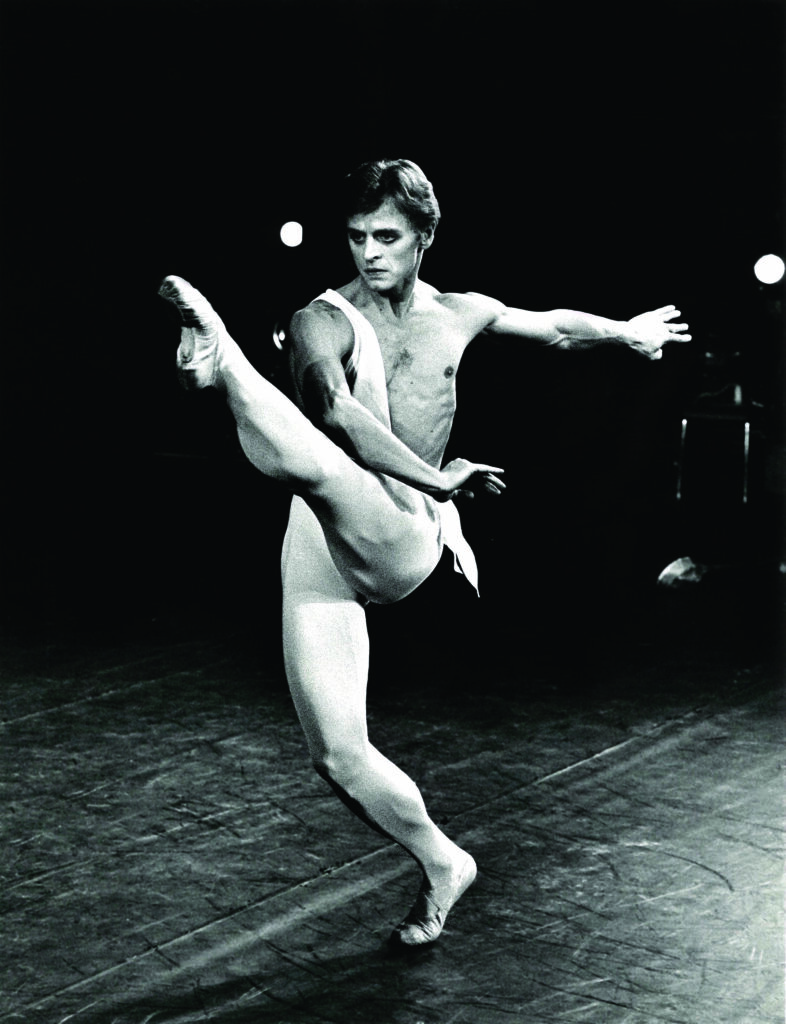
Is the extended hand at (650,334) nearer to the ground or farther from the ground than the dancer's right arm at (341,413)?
farther from the ground

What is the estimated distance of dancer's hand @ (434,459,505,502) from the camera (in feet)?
8.57

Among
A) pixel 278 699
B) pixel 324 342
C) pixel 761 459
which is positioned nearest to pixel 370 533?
pixel 324 342

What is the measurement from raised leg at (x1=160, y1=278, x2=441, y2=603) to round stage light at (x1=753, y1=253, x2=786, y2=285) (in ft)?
14.7

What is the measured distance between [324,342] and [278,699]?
7.56 ft

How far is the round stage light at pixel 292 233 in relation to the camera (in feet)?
27.9

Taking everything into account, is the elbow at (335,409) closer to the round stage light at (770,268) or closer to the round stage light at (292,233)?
the round stage light at (770,268)

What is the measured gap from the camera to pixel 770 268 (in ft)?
22.7

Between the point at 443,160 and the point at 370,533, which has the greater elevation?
the point at 443,160

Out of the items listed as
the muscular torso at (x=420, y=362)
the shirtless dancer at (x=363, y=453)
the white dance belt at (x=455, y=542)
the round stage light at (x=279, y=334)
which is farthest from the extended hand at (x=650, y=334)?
the round stage light at (x=279, y=334)

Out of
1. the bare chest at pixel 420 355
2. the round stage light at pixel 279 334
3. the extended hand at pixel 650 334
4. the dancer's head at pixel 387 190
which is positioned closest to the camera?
the dancer's head at pixel 387 190

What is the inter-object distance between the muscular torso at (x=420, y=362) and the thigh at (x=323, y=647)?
0.29m

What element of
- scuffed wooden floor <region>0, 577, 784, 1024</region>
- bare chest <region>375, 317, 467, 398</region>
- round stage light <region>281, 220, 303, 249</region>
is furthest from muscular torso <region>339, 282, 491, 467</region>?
round stage light <region>281, 220, 303, 249</region>

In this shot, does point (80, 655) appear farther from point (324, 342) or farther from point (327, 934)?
point (324, 342)

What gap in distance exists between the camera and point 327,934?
3014 mm
